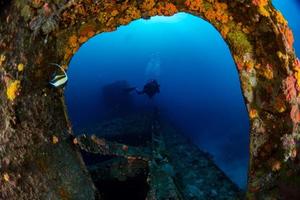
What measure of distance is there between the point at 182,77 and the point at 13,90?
7020cm

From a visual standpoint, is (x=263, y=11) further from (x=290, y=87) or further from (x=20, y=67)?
(x=20, y=67)

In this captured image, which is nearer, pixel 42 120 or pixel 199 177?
pixel 42 120

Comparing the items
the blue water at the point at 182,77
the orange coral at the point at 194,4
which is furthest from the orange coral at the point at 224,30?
the blue water at the point at 182,77

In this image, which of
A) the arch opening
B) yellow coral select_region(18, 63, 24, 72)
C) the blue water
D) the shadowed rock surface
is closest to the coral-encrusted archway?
yellow coral select_region(18, 63, 24, 72)

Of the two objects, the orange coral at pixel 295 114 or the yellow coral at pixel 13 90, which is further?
the orange coral at pixel 295 114

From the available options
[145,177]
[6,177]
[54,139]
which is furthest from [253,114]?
[6,177]

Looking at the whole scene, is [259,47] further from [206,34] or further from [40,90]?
[206,34]

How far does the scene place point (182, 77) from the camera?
72500mm

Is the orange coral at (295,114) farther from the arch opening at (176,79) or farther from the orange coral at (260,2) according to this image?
the arch opening at (176,79)

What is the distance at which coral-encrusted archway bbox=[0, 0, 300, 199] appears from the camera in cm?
291

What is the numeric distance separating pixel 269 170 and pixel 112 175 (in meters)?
2.10

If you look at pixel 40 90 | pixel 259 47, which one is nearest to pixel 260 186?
pixel 259 47

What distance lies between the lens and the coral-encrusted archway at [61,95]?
9.53ft

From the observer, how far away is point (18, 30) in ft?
8.93
